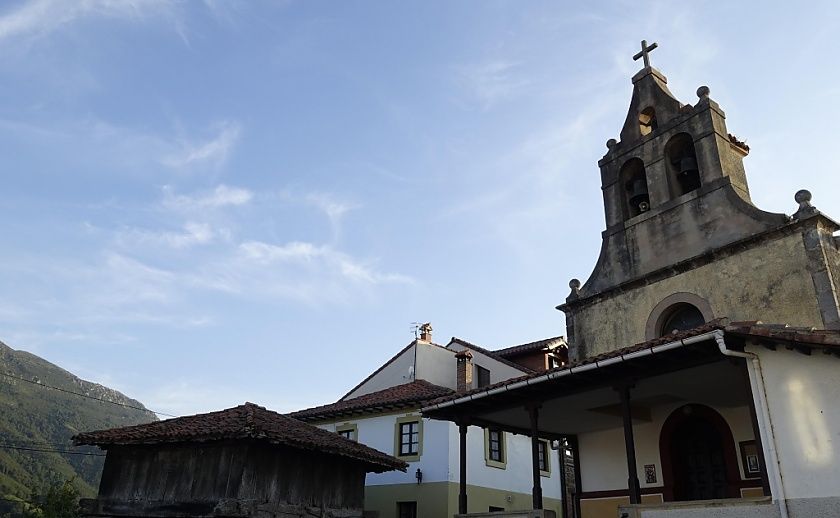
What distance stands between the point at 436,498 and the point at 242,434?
9432mm

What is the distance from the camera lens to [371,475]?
886 inches

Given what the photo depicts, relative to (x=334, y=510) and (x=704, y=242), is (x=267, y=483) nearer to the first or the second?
(x=334, y=510)

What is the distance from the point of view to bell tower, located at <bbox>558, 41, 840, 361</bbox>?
11.0 meters

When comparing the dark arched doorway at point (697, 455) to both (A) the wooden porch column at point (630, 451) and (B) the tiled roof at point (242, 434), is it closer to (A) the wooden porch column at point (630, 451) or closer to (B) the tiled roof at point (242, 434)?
(A) the wooden porch column at point (630, 451)

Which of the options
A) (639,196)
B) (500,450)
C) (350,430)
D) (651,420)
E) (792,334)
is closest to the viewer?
(792,334)

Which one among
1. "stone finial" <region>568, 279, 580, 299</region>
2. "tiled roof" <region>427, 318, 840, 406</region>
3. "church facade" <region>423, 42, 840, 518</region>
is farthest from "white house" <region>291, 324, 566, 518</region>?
"tiled roof" <region>427, 318, 840, 406</region>

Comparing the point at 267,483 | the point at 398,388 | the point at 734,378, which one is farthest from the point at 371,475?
the point at 734,378

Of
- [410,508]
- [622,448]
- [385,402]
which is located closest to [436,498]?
[410,508]

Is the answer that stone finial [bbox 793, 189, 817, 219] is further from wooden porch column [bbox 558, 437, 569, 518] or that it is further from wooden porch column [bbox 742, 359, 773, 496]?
wooden porch column [bbox 558, 437, 569, 518]

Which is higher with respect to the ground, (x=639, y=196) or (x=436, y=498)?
(x=639, y=196)

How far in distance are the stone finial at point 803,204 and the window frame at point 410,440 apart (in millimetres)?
13932

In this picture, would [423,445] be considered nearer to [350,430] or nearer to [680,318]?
[350,430]

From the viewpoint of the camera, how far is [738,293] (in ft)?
38.0

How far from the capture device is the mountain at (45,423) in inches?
3334
